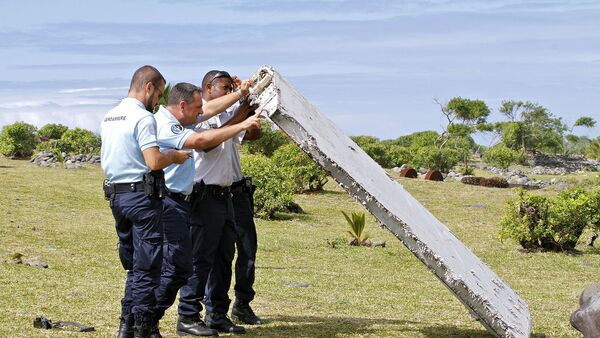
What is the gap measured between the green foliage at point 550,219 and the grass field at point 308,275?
46 cm

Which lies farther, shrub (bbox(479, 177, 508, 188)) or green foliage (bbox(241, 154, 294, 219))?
shrub (bbox(479, 177, 508, 188))

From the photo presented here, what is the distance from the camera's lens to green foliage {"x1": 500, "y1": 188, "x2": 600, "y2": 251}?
17.4m

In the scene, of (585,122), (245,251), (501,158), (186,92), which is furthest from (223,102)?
(585,122)

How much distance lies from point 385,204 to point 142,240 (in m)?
1.87

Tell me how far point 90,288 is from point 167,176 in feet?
14.1

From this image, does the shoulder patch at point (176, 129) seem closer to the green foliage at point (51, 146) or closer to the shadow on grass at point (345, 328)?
the shadow on grass at point (345, 328)

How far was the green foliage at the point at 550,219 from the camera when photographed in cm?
1736

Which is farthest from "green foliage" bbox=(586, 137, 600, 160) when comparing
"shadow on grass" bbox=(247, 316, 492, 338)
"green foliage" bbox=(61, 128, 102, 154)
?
"shadow on grass" bbox=(247, 316, 492, 338)

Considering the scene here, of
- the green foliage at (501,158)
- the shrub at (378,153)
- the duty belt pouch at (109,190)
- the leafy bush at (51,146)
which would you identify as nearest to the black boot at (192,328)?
the duty belt pouch at (109,190)

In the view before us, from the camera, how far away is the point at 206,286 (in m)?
8.16

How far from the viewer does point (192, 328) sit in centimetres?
766

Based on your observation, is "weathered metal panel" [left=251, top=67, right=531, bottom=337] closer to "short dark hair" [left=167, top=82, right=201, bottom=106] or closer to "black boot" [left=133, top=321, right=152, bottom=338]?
"short dark hair" [left=167, top=82, right=201, bottom=106]

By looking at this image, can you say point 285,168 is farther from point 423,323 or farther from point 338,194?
point 423,323

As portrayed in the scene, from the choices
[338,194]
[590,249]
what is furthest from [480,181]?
[590,249]
